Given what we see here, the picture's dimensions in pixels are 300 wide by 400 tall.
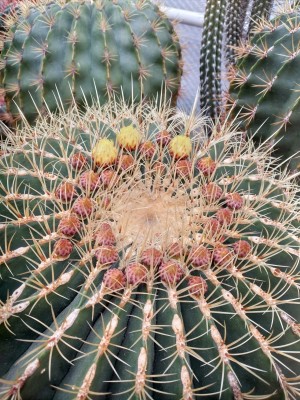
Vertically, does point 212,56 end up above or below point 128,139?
below

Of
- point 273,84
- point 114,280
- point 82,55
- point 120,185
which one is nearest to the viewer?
point 114,280

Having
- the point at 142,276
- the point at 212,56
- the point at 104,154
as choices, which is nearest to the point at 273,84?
the point at 212,56

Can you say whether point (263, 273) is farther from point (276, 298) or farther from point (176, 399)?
point (176, 399)

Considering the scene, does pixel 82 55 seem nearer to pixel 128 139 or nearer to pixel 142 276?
pixel 128 139

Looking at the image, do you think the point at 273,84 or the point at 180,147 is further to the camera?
the point at 273,84

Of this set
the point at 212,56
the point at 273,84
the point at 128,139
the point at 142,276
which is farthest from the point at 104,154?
the point at 212,56

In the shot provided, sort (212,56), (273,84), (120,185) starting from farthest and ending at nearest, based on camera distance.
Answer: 1. (212,56)
2. (273,84)
3. (120,185)

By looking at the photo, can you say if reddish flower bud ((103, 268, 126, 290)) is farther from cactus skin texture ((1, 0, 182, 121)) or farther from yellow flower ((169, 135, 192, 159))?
cactus skin texture ((1, 0, 182, 121))
